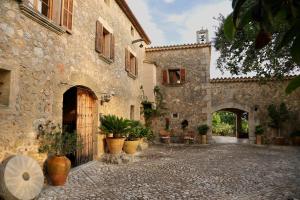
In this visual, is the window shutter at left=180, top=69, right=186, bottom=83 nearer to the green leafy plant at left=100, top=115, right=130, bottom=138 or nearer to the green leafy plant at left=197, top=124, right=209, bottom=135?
the green leafy plant at left=197, top=124, right=209, bottom=135

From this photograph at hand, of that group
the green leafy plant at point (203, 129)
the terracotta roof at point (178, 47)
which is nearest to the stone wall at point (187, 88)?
the terracotta roof at point (178, 47)

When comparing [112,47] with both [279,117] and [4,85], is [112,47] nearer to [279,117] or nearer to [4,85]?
[4,85]

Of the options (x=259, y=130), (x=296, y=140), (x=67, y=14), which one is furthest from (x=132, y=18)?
(x=296, y=140)

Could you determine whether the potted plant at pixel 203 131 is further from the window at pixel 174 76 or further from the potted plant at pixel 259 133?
the window at pixel 174 76

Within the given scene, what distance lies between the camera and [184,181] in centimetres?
552

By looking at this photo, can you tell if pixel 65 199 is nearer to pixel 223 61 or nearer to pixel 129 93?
pixel 129 93

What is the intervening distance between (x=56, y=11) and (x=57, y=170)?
11.7 ft

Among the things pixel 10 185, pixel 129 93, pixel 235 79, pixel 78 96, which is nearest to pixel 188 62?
pixel 235 79

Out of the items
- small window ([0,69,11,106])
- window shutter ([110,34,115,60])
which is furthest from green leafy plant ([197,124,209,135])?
small window ([0,69,11,106])

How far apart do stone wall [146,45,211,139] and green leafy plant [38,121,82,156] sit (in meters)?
8.74

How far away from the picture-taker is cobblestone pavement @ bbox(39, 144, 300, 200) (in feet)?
14.9

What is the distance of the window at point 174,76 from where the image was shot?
1383 centimetres

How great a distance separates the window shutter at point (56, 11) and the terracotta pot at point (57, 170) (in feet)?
10.2

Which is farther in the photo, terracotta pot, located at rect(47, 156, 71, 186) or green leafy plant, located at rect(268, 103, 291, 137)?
green leafy plant, located at rect(268, 103, 291, 137)
